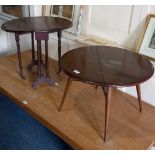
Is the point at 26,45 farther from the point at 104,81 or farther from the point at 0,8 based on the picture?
the point at 104,81

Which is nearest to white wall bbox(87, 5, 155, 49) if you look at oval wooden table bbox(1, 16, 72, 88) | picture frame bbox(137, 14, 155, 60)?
picture frame bbox(137, 14, 155, 60)

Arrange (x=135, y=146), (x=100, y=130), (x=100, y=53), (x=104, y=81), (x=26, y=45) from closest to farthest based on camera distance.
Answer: (x=104, y=81), (x=135, y=146), (x=100, y=130), (x=100, y=53), (x=26, y=45)

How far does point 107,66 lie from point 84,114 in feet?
1.24

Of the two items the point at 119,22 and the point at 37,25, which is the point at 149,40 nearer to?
the point at 119,22

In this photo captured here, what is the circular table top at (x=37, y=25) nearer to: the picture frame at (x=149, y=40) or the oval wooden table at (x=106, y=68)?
the oval wooden table at (x=106, y=68)

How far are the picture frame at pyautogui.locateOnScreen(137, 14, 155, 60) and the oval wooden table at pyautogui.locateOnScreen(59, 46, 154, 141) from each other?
0.57ft

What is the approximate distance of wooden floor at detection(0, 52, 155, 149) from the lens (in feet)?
4.20

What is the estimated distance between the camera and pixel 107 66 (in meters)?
1.28

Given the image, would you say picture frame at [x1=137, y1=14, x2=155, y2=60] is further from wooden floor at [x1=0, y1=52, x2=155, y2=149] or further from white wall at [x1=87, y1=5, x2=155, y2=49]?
wooden floor at [x1=0, y1=52, x2=155, y2=149]

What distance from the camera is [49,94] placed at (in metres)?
1.68

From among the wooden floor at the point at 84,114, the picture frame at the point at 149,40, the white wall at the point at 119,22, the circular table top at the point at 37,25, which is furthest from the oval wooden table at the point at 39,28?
the picture frame at the point at 149,40

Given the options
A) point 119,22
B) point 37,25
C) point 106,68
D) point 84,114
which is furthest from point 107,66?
point 37,25

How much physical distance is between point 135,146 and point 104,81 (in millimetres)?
410
